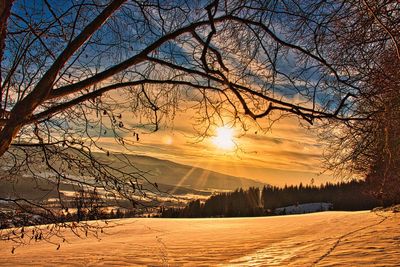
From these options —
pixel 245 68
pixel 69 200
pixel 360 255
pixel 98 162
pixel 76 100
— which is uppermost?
pixel 245 68

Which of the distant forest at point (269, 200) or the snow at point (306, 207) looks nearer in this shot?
the distant forest at point (269, 200)

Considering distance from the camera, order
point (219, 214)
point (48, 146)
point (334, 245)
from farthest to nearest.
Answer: point (219, 214), point (334, 245), point (48, 146)

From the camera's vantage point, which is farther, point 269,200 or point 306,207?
point 269,200

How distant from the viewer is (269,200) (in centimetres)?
10394

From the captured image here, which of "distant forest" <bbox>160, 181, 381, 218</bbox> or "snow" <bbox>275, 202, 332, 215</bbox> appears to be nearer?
"distant forest" <bbox>160, 181, 381, 218</bbox>

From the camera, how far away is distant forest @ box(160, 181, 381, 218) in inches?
2769

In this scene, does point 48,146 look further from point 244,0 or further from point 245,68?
point 244,0

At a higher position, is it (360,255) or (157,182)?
(157,182)

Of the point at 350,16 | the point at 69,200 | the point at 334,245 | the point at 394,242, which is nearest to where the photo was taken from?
the point at 69,200

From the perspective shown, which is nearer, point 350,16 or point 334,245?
point 350,16

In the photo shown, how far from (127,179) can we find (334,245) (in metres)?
8.57

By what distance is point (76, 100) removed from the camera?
482 cm

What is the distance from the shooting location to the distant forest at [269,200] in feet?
231

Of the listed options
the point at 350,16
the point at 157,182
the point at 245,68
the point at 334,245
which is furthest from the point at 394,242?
the point at 157,182
